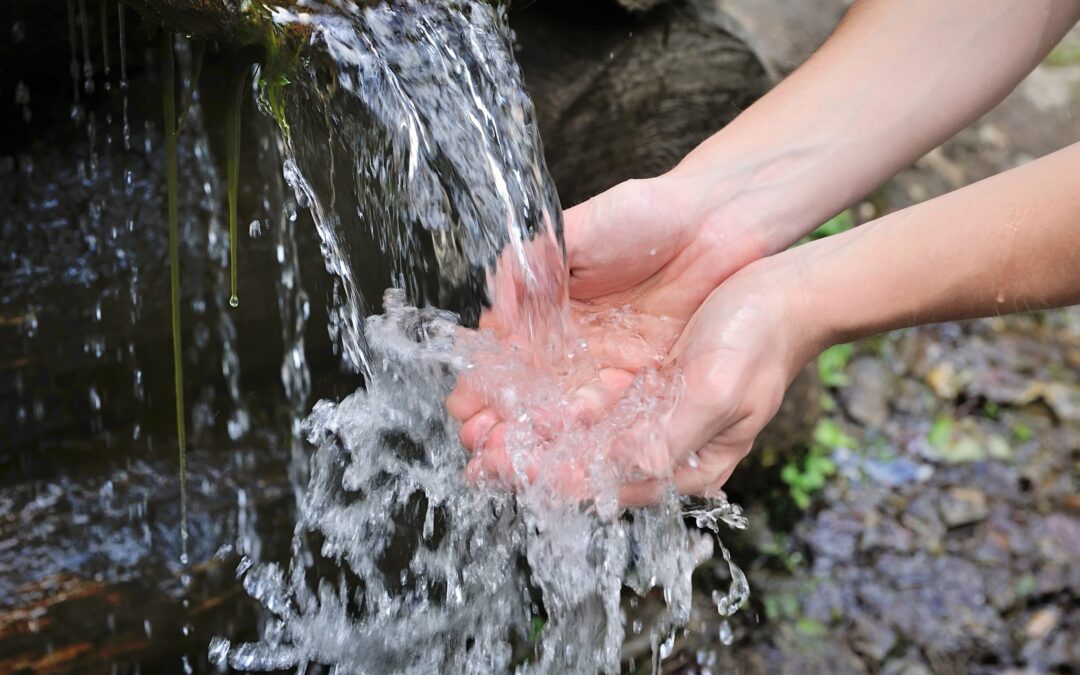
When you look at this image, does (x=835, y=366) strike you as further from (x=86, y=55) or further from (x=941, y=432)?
(x=86, y=55)

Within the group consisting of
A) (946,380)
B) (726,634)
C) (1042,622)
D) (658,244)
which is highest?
(658,244)

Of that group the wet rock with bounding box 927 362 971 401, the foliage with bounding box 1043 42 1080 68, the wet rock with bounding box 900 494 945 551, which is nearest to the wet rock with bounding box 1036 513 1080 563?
the wet rock with bounding box 900 494 945 551

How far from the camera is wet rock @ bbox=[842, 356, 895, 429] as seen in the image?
3449 millimetres

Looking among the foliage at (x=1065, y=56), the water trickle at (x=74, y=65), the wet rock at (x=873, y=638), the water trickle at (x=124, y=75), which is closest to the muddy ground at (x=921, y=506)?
the wet rock at (x=873, y=638)

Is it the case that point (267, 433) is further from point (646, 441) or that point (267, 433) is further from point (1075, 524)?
point (1075, 524)

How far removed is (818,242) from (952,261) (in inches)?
11.2

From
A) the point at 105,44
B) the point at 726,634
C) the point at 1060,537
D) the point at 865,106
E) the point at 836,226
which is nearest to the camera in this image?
the point at 865,106

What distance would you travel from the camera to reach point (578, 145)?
2.94 m

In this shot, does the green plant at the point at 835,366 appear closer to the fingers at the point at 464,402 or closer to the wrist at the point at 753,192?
the wrist at the point at 753,192

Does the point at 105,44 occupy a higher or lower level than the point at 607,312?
higher

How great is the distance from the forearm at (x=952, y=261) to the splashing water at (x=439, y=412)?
0.35 m

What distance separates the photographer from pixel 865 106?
2.04m

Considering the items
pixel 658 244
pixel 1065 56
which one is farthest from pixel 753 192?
pixel 1065 56

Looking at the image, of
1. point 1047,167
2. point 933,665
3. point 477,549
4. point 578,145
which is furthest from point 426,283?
point 933,665
